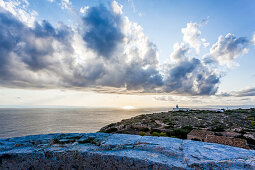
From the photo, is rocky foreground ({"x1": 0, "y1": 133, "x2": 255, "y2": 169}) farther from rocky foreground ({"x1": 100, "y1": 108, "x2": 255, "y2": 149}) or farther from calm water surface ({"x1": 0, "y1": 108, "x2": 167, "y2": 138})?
calm water surface ({"x1": 0, "y1": 108, "x2": 167, "y2": 138})

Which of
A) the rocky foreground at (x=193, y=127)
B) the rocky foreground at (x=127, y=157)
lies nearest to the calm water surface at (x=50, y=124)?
the rocky foreground at (x=193, y=127)

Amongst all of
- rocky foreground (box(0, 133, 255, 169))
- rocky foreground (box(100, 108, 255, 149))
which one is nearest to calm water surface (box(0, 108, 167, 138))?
rocky foreground (box(100, 108, 255, 149))

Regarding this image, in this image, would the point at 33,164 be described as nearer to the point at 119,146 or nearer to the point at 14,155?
the point at 14,155

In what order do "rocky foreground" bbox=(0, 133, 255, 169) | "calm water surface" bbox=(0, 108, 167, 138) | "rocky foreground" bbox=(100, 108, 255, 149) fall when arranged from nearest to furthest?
"rocky foreground" bbox=(0, 133, 255, 169) < "rocky foreground" bbox=(100, 108, 255, 149) < "calm water surface" bbox=(0, 108, 167, 138)

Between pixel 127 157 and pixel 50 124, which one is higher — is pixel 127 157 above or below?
above

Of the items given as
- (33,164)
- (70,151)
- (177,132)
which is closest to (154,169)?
(70,151)

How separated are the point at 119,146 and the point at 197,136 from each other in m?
6.60

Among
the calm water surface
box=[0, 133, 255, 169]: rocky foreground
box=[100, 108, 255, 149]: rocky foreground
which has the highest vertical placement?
box=[0, 133, 255, 169]: rocky foreground

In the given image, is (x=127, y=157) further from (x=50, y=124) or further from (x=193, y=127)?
(x=50, y=124)

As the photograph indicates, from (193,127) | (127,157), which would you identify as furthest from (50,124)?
(127,157)

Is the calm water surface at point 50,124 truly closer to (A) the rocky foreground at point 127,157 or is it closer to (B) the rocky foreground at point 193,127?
(B) the rocky foreground at point 193,127

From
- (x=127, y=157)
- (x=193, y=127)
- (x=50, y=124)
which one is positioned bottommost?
(x=50, y=124)

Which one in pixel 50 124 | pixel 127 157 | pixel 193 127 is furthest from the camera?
pixel 50 124

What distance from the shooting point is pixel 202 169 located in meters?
1.78
